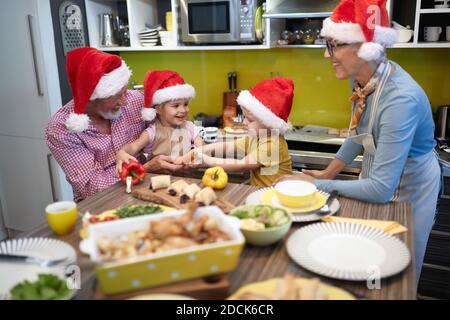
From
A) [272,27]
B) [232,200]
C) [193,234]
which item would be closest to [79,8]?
[272,27]

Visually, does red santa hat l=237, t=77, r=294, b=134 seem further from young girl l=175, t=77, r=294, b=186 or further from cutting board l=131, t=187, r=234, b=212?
cutting board l=131, t=187, r=234, b=212

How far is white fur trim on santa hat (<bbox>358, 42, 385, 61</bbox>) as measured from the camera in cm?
163

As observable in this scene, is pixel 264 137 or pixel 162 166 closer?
pixel 162 166

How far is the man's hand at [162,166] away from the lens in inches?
77.2

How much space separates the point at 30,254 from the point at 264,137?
4.07ft

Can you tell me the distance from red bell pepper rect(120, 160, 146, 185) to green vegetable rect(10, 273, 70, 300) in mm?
750

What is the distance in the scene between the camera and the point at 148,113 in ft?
7.33

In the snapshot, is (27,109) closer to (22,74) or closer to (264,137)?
(22,74)

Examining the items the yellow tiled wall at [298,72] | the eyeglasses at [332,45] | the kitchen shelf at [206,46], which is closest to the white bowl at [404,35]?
the kitchen shelf at [206,46]

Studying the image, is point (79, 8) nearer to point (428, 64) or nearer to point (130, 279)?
point (428, 64)

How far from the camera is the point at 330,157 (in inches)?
101

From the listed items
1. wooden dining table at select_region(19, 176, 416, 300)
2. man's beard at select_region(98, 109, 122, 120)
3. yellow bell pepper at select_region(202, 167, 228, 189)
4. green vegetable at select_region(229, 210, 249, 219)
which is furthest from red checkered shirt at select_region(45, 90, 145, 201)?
green vegetable at select_region(229, 210, 249, 219)

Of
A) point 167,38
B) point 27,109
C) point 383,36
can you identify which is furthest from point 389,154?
point 27,109
